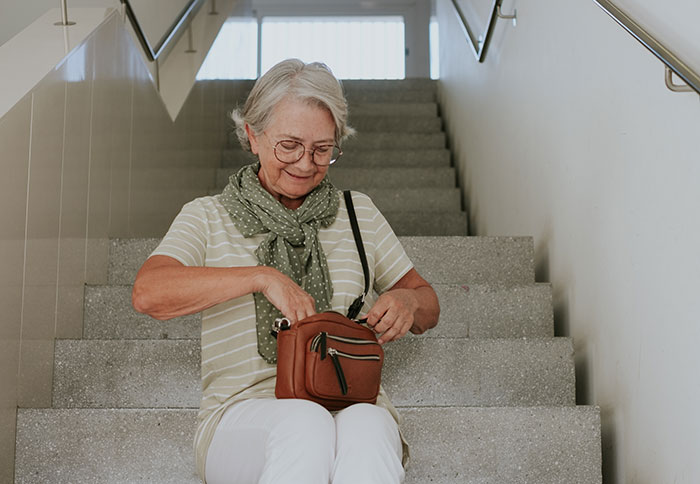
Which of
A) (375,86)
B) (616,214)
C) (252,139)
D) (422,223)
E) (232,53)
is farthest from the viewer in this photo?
(375,86)

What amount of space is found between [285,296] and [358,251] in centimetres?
34

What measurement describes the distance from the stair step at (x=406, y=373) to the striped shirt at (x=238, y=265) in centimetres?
48

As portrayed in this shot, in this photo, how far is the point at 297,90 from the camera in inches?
71.0

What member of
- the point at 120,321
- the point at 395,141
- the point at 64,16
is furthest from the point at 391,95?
the point at 120,321

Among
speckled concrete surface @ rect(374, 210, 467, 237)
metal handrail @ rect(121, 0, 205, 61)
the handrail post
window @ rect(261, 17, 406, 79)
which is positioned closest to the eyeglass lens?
the handrail post

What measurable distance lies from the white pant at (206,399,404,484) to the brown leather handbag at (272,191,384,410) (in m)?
0.03

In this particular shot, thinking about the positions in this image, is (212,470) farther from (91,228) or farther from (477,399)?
(91,228)

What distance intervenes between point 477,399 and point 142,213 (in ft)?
5.43

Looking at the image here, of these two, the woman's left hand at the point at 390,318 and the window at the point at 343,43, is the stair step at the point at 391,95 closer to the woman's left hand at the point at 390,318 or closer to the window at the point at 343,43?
the window at the point at 343,43

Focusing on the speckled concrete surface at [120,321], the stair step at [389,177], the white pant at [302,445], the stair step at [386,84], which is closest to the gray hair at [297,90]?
the white pant at [302,445]

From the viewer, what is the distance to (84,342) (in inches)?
Result: 93.3

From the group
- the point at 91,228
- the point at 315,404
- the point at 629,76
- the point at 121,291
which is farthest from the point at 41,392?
the point at 629,76

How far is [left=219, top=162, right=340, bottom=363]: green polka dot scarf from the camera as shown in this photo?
5.88ft

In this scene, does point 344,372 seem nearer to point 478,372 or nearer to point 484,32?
point 478,372
